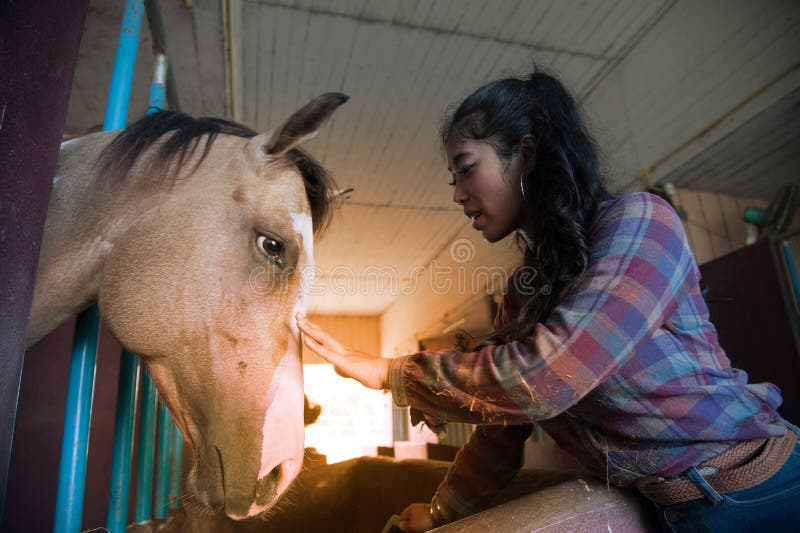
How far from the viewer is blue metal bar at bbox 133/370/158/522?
1.39m

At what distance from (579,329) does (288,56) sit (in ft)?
9.84

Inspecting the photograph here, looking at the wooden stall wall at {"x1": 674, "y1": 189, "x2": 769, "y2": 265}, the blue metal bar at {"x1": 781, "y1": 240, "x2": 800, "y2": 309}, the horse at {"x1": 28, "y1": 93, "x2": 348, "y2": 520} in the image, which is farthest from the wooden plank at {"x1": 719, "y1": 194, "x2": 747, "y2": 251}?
the horse at {"x1": 28, "y1": 93, "x2": 348, "y2": 520}

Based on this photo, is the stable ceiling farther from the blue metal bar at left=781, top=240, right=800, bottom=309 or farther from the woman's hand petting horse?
the woman's hand petting horse

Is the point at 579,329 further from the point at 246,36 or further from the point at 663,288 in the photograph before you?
the point at 246,36

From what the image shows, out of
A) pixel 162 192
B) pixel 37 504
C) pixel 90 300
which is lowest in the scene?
pixel 37 504

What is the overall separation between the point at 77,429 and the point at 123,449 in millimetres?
181

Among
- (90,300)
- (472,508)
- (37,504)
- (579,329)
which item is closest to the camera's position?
(579,329)

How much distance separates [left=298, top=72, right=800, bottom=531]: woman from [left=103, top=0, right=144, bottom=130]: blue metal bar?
868 millimetres

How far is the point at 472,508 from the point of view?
1.16 meters

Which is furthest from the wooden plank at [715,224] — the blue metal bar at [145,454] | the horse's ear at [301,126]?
the blue metal bar at [145,454]

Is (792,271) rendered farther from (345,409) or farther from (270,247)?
(345,409)

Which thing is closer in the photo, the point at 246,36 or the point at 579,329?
the point at 579,329

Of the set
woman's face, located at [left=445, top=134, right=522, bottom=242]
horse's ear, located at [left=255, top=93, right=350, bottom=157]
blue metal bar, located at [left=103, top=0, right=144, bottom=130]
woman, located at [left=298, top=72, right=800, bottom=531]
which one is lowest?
woman, located at [left=298, top=72, right=800, bottom=531]

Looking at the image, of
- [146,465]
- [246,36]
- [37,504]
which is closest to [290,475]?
[146,465]
